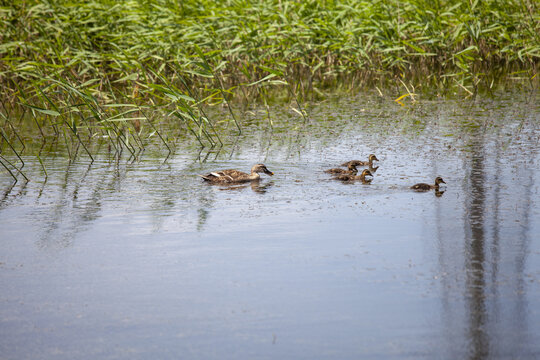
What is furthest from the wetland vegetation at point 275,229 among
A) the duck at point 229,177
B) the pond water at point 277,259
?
the duck at point 229,177

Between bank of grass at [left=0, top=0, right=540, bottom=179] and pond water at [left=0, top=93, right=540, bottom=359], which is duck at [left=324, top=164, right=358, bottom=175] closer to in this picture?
pond water at [left=0, top=93, right=540, bottom=359]

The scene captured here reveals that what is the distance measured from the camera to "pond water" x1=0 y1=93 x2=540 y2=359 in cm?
446

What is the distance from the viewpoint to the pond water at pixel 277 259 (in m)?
4.46

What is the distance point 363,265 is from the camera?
220 inches

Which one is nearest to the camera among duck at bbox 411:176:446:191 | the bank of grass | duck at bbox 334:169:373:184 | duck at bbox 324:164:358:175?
duck at bbox 411:176:446:191

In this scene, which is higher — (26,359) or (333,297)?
(333,297)

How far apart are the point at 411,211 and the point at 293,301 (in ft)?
8.34

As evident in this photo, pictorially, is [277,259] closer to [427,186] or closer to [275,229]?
[275,229]

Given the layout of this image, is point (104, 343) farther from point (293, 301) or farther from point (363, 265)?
point (363, 265)

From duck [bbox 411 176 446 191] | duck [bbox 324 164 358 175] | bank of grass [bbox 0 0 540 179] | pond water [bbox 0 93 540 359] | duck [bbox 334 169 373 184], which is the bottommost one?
pond water [bbox 0 93 540 359]

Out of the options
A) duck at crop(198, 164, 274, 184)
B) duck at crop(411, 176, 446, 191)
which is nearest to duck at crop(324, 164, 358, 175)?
duck at crop(198, 164, 274, 184)

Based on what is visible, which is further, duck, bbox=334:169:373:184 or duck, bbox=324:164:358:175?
duck, bbox=324:164:358:175

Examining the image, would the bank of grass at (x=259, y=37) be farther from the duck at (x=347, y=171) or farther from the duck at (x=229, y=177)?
the duck at (x=229, y=177)

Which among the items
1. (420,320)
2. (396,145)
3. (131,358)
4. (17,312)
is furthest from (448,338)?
(396,145)
